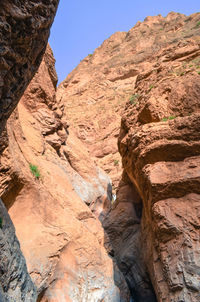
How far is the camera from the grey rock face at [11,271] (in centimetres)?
409

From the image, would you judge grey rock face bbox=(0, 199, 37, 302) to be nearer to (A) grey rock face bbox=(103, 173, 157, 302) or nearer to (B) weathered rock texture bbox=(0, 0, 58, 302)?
(B) weathered rock texture bbox=(0, 0, 58, 302)

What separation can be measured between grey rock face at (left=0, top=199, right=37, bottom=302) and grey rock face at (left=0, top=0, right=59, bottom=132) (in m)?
1.86

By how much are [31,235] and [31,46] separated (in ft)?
15.8

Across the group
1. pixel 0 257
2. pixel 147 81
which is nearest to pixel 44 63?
pixel 147 81

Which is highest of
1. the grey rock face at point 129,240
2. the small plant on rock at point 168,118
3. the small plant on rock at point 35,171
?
the small plant on rock at point 168,118

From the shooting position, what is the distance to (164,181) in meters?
7.59

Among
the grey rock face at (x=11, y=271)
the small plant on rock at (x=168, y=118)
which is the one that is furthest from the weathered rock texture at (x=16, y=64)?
the small plant on rock at (x=168, y=118)

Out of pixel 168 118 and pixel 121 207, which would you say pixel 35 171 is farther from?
pixel 121 207

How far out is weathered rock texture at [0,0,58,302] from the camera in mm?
3445

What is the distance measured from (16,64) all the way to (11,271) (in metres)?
3.20

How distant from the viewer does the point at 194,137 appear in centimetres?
764

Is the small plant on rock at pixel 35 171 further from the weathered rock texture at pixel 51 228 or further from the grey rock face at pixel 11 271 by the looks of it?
the grey rock face at pixel 11 271

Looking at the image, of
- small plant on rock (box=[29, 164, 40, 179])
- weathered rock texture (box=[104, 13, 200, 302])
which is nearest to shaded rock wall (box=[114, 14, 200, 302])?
weathered rock texture (box=[104, 13, 200, 302])

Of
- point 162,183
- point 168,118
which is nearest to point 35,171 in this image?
point 162,183
